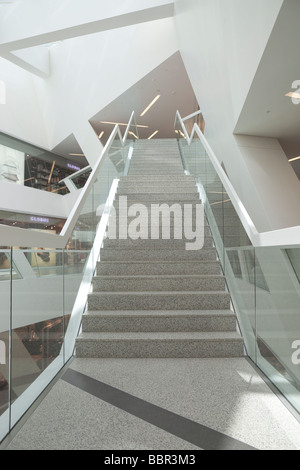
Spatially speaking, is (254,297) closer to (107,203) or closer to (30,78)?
(107,203)

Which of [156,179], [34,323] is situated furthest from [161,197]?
[34,323]

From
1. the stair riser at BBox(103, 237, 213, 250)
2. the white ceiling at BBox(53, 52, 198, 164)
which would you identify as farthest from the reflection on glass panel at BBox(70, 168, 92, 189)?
the stair riser at BBox(103, 237, 213, 250)

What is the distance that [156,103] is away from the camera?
14.0 metres

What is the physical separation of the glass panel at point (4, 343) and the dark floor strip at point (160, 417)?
2.01 ft

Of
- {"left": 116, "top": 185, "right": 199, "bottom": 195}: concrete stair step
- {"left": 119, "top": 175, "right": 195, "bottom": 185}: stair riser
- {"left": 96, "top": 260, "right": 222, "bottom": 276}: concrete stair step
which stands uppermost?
{"left": 119, "top": 175, "right": 195, "bottom": 185}: stair riser

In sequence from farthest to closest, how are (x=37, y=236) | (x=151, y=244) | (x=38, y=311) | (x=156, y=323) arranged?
(x=151, y=244)
(x=156, y=323)
(x=38, y=311)
(x=37, y=236)

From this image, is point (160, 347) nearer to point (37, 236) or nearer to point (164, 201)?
point (37, 236)

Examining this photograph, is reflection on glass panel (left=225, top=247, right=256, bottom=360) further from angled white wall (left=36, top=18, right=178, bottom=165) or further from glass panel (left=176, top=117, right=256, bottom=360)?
angled white wall (left=36, top=18, right=178, bottom=165)

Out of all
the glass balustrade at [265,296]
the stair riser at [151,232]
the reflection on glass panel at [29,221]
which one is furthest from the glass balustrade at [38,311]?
the reflection on glass panel at [29,221]

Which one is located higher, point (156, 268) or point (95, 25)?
point (95, 25)

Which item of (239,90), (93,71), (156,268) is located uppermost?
(93,71)

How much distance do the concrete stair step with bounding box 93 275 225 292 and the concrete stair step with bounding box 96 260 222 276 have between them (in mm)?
230

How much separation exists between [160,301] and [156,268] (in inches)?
21.9

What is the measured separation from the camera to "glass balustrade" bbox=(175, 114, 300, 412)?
204cm
